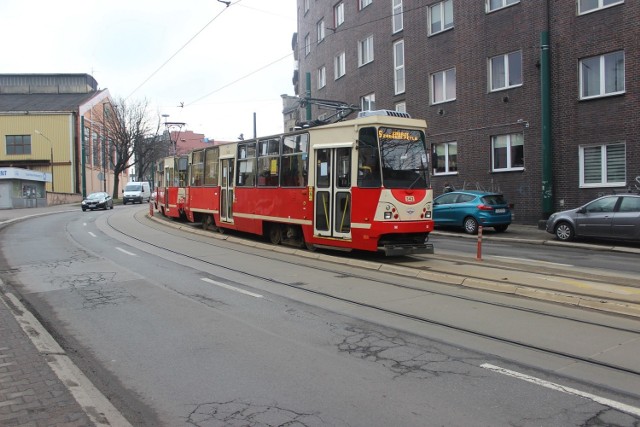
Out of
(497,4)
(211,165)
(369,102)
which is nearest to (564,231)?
(497,4)

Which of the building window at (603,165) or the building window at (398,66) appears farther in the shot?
the building window at (398,66)

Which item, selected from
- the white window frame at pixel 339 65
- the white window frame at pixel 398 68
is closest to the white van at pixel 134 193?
the white window frame at pixel 339 65

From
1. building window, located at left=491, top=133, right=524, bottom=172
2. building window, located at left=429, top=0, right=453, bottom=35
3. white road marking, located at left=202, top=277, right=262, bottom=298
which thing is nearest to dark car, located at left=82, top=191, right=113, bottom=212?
building window, located at left=429, top=0, right=453, bottom=35

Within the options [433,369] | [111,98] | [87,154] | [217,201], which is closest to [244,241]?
[217,201]

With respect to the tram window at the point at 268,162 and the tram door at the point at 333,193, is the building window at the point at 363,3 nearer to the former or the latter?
the tram window at the point at 268,162

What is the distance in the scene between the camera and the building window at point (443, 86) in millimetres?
23578

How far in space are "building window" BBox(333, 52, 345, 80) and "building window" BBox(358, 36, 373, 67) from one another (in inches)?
95.8

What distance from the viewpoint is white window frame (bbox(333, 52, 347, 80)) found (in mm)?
32256

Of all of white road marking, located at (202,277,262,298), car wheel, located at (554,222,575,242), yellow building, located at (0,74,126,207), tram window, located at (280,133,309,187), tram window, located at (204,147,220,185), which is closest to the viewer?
white road marking, located at (202,277,262,298)

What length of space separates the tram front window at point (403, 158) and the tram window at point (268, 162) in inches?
143

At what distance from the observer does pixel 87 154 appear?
58.2 meters

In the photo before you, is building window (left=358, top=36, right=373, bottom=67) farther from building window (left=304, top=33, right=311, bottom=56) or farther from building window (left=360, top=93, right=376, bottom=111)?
building window (left=304, top=33, right=311, bottom=56)

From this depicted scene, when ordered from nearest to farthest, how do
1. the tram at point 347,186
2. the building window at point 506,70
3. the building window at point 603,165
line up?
1. the tram at point 347,186
2. the building window at point 603,165
3. the building window at point 506,70

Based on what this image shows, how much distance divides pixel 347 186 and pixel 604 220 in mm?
8198
